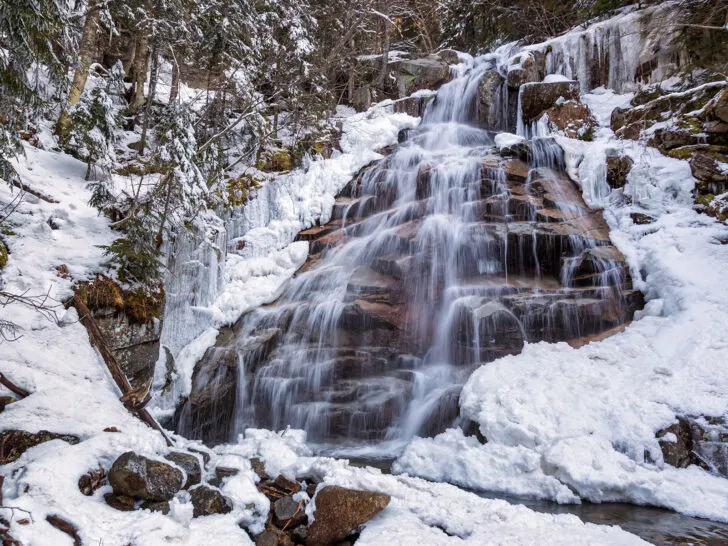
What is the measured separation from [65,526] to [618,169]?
1023 cm

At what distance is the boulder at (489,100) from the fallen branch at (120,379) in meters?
12.2

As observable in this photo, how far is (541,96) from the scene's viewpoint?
39.3ft

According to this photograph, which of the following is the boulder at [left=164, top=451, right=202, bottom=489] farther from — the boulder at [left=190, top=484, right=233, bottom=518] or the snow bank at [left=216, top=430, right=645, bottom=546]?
the snow bank at [left=216, top=430, right=645, bottom=546]

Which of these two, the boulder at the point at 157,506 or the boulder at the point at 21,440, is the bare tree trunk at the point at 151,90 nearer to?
the boulder at the point at 21,440

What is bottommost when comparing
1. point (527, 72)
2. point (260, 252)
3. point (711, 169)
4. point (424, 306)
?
point (424, 306)

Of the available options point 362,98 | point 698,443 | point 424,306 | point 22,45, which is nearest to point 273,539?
point 698,443

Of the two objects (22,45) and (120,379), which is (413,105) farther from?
(120,379)

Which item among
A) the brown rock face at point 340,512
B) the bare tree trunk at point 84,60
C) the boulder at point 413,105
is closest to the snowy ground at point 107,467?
the brown rock face at point 340,512

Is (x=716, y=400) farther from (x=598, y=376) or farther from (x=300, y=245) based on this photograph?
(x=300, y=245)

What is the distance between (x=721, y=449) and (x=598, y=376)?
4.49 feet

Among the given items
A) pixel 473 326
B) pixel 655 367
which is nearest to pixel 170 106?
pixel 473 326

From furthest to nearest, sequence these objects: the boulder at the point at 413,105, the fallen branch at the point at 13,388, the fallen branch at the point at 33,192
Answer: the boulder at the point at 413,105
the fallen branch at the point at 33,192
the fallen branch at the point at 13,388

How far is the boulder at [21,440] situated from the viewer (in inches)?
129

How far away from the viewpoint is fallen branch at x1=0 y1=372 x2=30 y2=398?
3.97m
